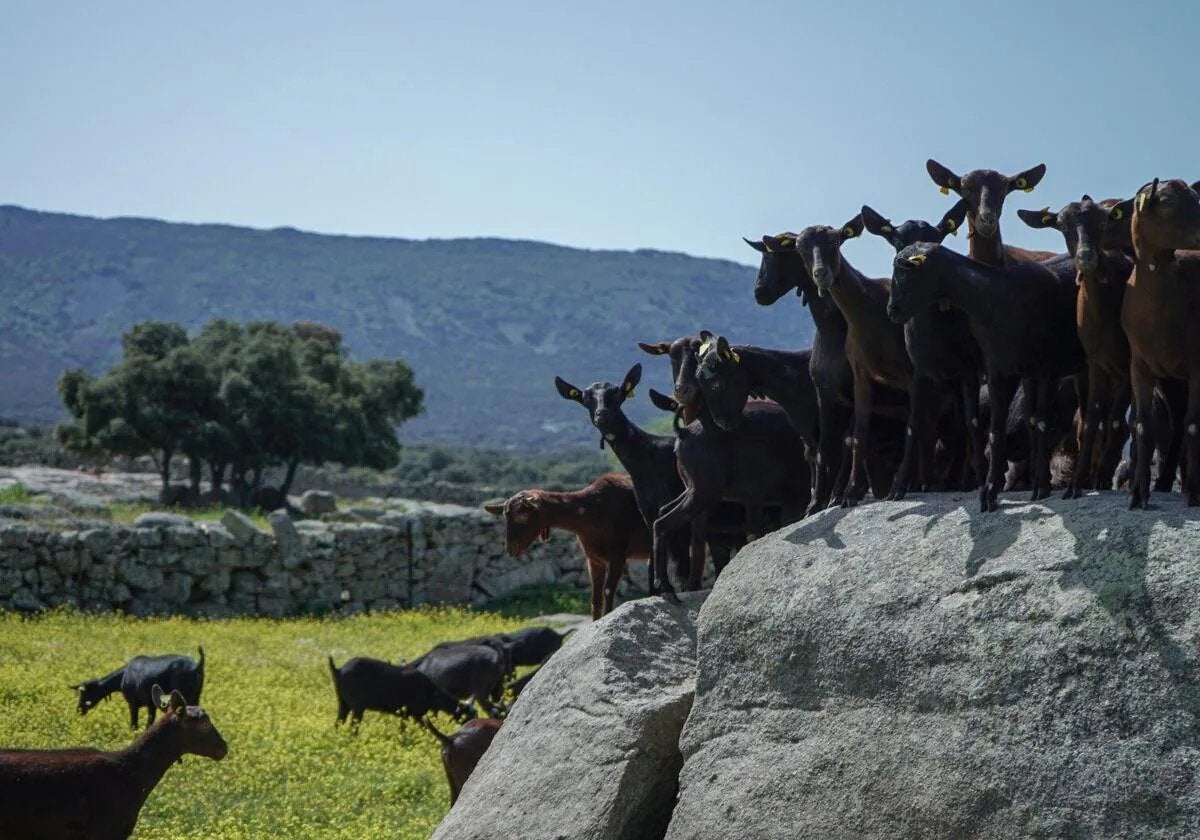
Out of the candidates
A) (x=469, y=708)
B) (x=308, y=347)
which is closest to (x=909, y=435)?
(x=469, y=708)

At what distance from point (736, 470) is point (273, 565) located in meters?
19.5

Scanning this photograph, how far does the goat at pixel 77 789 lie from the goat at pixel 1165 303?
22.6 ft

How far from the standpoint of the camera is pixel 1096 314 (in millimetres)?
7633

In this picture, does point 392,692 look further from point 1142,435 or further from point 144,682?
point 1142,435

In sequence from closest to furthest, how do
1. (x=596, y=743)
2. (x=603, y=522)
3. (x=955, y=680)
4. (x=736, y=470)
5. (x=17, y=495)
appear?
(x=955, y=680) → (x=596, y=743) → (x=736, y=470) → (x=603, y=522) → (x=17, y=495)

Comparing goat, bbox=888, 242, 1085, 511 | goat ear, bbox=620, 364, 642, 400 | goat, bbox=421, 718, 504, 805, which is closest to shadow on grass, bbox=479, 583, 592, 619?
goat, bbox=421, 718, 504, 805

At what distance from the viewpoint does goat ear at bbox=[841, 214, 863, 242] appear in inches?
341

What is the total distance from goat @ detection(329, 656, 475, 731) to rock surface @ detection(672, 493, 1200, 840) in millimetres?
8133

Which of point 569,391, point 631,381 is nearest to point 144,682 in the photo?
point 569,391

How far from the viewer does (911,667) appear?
723 cm

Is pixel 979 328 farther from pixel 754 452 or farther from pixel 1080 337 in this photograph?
pixel 754 452

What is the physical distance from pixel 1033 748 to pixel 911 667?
70cm

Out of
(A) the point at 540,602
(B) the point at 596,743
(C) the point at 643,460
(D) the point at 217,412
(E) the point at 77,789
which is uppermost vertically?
(C) the point at 643,460

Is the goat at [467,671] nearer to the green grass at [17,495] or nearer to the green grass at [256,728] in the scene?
the green grass at [256,728]
